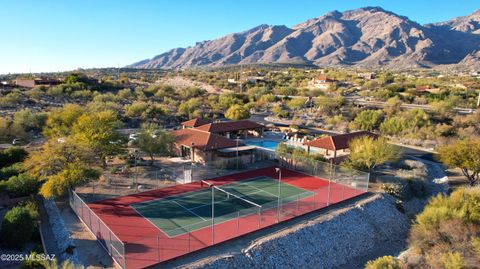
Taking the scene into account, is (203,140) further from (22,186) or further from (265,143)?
(22,186)

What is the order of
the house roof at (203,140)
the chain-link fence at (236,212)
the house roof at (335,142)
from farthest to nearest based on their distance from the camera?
the house roof at (335,142) → the house roof at (203,140) → the chain-link fence at (236,212)

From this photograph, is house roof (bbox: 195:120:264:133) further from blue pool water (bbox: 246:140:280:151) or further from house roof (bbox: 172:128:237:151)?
house roof (bbox: 172:128:237:151)

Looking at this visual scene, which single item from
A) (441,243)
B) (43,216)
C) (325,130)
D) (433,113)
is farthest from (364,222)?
(433,113)

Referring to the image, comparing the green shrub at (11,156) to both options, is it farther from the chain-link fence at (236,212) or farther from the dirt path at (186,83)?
the dirt path at (186,83)

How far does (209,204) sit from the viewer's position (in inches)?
989

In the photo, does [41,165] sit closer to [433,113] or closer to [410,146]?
[410,146]

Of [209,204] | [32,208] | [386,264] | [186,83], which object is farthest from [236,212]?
[186,83]

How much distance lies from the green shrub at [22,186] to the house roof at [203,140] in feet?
46.1

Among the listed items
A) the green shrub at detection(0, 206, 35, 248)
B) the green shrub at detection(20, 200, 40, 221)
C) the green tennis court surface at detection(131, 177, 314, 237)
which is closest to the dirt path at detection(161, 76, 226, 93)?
the green tennis court surface at detection(131, 177, 314, 237)

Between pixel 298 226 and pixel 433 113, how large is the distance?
4795cm

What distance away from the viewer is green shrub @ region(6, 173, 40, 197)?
24.2 meters

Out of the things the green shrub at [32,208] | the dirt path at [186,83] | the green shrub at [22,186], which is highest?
the dirt path at [186,83]

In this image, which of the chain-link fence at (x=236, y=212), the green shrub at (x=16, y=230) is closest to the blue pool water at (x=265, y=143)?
the chain-link fence at (x=236, y=212)

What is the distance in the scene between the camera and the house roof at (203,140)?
34250mm
